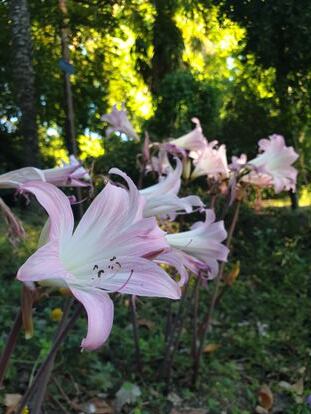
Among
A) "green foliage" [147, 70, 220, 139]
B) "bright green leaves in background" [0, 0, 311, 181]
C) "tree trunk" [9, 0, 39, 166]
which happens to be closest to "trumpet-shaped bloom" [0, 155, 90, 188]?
"bright green leaves in background" [0, 0, 311, 181]

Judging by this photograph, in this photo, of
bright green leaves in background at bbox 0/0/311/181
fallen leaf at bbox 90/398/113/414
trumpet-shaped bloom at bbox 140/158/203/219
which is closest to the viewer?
trumpet-shaped bloom at bbox 140/158/203/219

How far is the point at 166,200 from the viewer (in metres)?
1.21

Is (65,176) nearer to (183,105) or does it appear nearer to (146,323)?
(146,323)

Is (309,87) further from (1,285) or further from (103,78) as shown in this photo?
(1,285)

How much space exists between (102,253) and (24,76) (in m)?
3.38

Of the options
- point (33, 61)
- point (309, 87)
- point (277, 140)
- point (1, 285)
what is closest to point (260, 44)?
→ point (309, 87)

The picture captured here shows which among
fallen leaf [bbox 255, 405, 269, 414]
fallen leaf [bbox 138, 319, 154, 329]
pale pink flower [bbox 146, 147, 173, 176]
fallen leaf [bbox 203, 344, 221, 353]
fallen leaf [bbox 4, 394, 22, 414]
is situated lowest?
fallen leaf [bbox 255, 405, 269, 414]

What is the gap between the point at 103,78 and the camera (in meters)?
4.55

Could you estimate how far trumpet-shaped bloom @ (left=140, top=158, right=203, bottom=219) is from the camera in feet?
3.91

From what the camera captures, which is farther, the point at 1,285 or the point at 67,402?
the point at 1,285

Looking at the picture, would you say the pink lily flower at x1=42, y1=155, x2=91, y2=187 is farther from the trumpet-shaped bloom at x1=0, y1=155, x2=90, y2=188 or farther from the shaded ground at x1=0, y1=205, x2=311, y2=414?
the shaded ground at x1=0, y1=205, x2=311, y2=414

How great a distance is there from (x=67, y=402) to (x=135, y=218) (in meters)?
1.54

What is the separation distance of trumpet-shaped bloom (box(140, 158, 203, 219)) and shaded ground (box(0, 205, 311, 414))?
60cm

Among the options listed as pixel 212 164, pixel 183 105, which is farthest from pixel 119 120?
pixel 183 105
